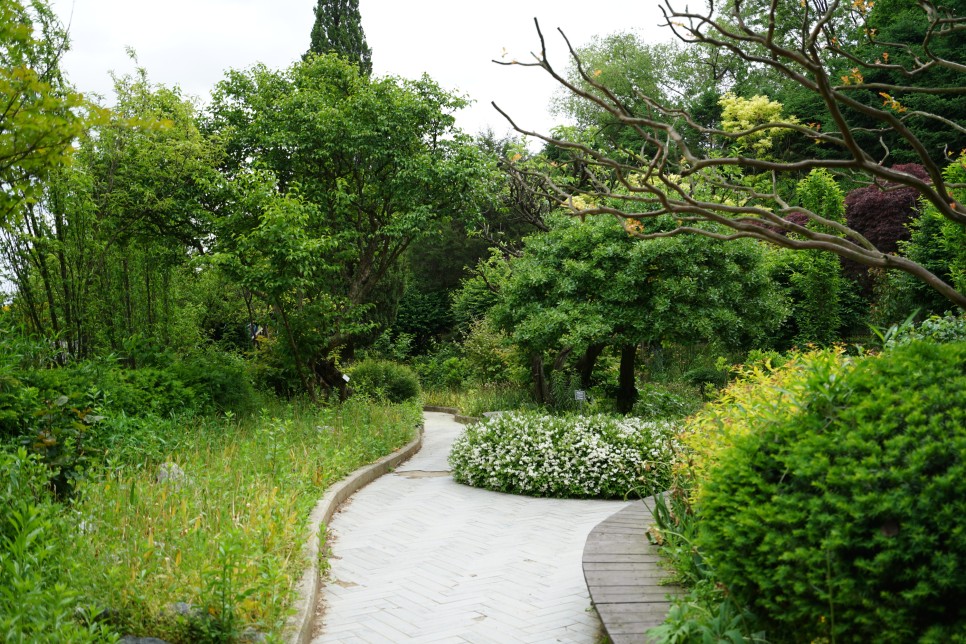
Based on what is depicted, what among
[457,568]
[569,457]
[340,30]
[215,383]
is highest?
[340,30]

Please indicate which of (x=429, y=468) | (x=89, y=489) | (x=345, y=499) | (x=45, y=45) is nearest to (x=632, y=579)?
(x=89, y=489)

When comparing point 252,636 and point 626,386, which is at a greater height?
point 626,386

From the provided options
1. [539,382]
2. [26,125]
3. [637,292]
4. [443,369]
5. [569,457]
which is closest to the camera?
[26,125]

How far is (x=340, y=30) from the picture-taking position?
80.2ft

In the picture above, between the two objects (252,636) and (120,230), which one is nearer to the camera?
(252,636)

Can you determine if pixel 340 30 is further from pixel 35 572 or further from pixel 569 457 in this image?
pixel 35 572

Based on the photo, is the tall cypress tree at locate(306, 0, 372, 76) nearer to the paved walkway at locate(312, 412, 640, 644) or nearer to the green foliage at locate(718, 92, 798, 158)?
the green foliage at locate(718, 92, 798, 158)

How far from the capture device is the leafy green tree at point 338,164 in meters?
13.3

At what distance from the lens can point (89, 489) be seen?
4.92 meters

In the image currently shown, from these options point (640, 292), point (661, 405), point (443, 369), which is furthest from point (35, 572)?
point (443, 369)

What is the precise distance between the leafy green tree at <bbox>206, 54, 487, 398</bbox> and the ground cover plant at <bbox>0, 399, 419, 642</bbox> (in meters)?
5.87

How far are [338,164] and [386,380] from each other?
20.6 ft

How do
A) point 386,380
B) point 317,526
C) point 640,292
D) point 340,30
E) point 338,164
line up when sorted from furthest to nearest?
point 340,30 < point 386,380 < point 338,164 < point 640,292 < point 317,526

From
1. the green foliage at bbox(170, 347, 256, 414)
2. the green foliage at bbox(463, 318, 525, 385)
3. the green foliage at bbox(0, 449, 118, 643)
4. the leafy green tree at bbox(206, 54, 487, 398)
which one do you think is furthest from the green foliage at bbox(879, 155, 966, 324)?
the green foliage at bbox(0, 449, 118, 643)
